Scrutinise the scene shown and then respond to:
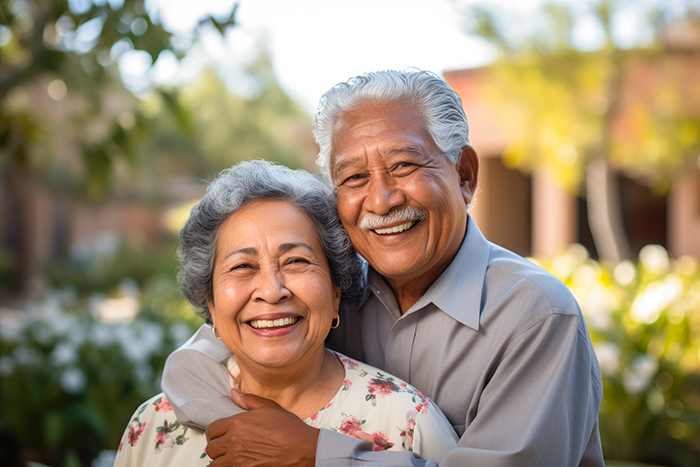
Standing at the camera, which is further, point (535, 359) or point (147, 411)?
point (147, 411)

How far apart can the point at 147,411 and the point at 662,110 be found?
30.9ft

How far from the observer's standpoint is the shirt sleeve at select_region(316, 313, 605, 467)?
1.65 meters

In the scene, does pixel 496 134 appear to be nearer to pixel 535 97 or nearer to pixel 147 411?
pixel 535 97

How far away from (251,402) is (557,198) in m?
11.7

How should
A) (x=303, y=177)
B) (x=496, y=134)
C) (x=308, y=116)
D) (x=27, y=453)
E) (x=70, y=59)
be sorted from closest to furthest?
1. (x=303, y=177)
2. (x=70, y=59)
3. (x=27, y=453)
4. (x=496, y=134)
5. (x=308, y=116)

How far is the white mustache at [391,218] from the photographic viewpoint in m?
1.97

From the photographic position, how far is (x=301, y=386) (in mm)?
1988

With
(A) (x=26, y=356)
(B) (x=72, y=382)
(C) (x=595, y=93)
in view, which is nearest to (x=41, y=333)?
(A) (x=26, y=356)

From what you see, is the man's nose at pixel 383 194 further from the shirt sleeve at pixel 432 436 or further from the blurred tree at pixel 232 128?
the blurred tree at pixel 232 128

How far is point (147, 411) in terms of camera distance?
207cm

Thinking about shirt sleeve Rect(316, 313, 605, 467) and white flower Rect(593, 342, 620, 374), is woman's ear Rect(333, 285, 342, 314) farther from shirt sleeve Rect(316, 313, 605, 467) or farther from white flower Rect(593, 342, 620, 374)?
white flower Rect(593, 342, 620, 374)

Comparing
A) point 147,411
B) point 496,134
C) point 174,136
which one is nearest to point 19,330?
point 147,411

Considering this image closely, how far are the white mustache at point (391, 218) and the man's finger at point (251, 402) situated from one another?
626 mm

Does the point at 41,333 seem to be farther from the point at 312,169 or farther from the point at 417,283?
the point at 312,169
